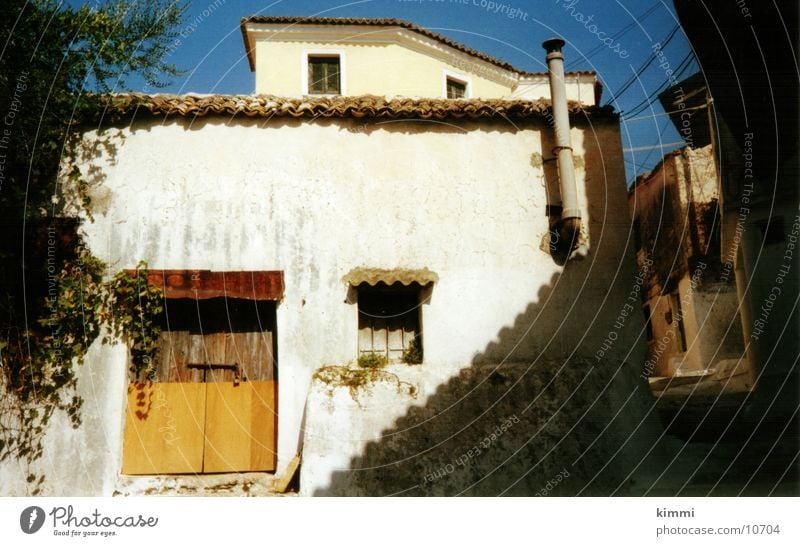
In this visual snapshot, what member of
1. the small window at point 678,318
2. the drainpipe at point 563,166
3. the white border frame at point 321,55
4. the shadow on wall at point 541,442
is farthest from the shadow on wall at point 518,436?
the small window at point 678,318

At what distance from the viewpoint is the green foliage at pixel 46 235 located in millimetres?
4766

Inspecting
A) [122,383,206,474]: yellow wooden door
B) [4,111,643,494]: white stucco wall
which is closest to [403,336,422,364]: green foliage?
[4,111,643,494]: white stucco wall

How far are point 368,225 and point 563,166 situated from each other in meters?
2.08

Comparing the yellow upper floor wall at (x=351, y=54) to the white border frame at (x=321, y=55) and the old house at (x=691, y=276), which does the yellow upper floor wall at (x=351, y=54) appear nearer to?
the white border frame at (x=321, y=55)

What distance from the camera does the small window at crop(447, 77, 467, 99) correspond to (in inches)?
485

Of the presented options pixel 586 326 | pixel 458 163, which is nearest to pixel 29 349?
pixel 458 163

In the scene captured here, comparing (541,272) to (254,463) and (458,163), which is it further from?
(254,463)

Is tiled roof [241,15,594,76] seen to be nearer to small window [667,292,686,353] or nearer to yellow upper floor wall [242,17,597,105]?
yellow upper floor wall [242,17,597,105]

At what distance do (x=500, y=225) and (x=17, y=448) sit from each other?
4966 mm

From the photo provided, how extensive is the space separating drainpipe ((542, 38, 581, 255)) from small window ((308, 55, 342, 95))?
6786mm

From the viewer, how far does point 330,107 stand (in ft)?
18.5

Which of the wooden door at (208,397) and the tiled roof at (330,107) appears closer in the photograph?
the wooden door at (208,397)

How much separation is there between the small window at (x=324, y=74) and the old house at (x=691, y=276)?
22.8ft
